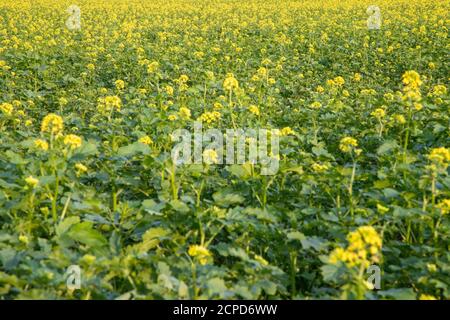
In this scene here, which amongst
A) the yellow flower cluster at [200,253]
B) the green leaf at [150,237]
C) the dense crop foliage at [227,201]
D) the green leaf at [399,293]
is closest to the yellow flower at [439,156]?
the dense crop foliage at [227,201]

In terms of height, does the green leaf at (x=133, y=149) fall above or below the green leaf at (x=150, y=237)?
above

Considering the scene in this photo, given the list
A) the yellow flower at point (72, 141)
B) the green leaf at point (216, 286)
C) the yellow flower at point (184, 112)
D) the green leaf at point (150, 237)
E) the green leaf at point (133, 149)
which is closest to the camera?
the green leaf at point (216, 286)

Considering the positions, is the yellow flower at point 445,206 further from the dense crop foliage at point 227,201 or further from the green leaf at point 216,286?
the green leaf at point 216,286

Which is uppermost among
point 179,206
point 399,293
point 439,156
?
point 439,156

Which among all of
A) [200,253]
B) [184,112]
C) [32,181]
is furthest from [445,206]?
[32,181]

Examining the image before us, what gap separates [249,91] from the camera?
7.07 meters

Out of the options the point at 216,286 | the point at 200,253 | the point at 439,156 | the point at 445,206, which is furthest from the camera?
the point at 439,156

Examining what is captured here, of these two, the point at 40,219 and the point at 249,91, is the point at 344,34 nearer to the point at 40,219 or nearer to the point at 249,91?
the point at 249,91

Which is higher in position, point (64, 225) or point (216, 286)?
point (64, 225)

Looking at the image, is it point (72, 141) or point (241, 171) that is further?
point (241, 171)

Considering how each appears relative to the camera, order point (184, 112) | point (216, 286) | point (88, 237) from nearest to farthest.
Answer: point (216, 286) < point (88, 237) < point (184, 112)

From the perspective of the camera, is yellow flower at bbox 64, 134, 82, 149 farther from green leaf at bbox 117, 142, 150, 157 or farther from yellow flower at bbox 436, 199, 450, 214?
yellow flower at bbox 436, 199, 450, 214

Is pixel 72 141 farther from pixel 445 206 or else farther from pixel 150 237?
pixel 445 206
